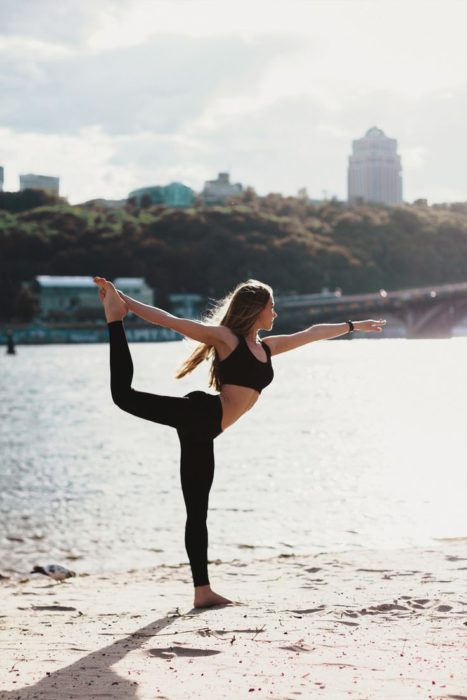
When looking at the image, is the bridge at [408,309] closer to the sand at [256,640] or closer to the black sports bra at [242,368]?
the sand at [256,640]

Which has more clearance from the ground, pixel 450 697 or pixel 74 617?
pixel 450 697

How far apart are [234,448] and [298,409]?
13.8m

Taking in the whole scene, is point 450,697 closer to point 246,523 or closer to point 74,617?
point 74,617

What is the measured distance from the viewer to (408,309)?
274ft

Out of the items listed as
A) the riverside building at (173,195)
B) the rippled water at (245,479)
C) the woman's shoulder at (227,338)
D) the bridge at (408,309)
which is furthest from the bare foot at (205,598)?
the riverside building at (173,195)

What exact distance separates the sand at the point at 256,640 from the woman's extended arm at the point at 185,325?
1401mm

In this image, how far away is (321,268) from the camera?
4456 inches

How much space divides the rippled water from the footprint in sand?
20.5 feet

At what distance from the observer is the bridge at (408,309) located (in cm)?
8288

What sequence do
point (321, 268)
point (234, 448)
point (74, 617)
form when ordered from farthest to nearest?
point (321, 268)
point (234, 448)
point (74, 617)

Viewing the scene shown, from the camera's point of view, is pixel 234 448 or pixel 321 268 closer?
pixel 234 448

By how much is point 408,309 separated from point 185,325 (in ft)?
263

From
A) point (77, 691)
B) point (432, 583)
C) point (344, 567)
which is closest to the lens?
point (77, 691)

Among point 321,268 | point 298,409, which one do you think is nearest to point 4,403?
point 298,409
